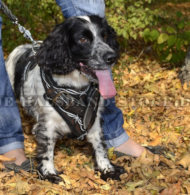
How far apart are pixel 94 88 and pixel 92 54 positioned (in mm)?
348

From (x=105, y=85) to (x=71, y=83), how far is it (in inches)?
13.1

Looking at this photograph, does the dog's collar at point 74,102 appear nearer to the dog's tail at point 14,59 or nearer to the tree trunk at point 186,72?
the dog's tail at point 14,59

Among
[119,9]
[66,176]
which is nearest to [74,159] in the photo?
[66,176]

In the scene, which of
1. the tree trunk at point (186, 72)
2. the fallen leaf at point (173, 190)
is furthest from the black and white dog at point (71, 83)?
the tree trunk at point (186, 72)

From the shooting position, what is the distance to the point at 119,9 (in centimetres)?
503

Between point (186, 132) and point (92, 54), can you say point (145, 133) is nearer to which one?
point (186, 132)

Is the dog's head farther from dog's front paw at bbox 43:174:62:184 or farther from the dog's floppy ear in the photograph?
dog's front paw at bbox 43:174:62:184

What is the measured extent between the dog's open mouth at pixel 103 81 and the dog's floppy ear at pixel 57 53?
0.15 metres

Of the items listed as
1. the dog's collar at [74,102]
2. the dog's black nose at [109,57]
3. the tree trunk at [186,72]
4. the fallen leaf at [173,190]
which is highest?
the dog's black nose at [109,57]

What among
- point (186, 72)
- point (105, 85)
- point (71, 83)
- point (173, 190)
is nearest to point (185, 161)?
point (173, 190)

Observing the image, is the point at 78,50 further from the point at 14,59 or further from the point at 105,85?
the point at 14,59

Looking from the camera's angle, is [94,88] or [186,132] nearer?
[94,88]

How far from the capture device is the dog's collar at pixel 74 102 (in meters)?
2.90

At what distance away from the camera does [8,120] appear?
315 cm
